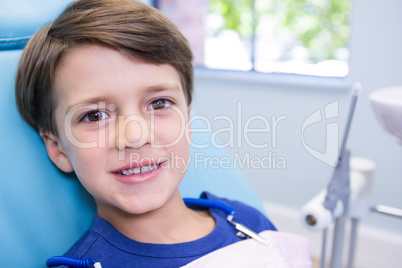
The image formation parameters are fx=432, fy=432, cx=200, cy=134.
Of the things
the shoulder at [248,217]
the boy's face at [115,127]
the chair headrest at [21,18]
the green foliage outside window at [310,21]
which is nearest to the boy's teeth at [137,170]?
the boy's face at [115,127]

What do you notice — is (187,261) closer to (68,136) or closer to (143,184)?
(143,184)

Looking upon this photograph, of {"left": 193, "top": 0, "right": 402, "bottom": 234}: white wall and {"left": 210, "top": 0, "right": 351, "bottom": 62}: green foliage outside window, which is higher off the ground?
{"left": 210, "top": 0, "right": 351, "bottom": 62}: green foliage outside window

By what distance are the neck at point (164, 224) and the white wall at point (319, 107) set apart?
110 cm

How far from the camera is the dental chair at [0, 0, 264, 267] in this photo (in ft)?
2.64

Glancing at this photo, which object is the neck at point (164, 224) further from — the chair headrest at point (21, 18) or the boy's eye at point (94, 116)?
the chair headrest at point (21, 18)

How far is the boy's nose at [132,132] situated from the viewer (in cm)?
75

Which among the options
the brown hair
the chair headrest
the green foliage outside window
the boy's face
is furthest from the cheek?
the green foliage outside window

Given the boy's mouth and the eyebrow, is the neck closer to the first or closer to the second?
the boy's mouth

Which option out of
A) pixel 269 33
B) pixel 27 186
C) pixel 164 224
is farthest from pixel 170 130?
pixel 269 33

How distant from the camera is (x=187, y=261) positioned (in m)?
0.80

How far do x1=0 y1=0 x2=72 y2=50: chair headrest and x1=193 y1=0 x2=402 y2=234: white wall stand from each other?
124cm

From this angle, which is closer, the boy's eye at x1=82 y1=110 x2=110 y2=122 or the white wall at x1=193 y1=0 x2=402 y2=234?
the boy's eye at x1=82 y1=110 x2=110 y2=122

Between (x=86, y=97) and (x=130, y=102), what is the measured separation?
0.08 m

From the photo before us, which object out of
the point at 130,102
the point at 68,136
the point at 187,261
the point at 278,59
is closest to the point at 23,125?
the point at 68,136
